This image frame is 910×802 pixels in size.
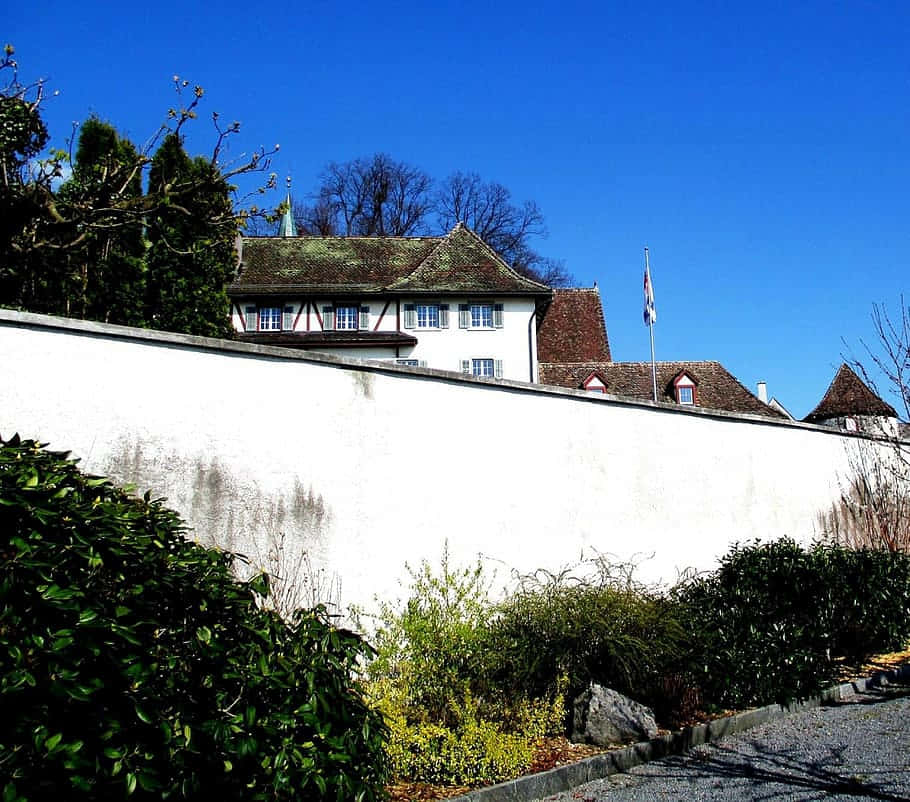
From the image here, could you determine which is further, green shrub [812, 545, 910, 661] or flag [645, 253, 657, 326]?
flag [645, 253, 657, 326]

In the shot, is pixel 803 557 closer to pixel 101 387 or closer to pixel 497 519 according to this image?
pixel 497 519

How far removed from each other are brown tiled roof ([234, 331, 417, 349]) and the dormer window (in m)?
10.7

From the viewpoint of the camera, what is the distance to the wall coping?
5.25 metres

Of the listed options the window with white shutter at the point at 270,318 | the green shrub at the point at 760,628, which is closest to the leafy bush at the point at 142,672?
the green shrub at the point at 760,628

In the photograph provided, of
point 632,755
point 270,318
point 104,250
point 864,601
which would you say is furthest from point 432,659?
point 270,318

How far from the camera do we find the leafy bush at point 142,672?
107 inches

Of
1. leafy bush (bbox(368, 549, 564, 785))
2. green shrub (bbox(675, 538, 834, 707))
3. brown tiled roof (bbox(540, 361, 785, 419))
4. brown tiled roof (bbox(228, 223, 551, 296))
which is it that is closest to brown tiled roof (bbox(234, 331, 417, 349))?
brown tiled roof (bbox(228, 223, 551, 296))

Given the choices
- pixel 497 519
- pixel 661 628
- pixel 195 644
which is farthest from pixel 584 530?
pixel 195 644

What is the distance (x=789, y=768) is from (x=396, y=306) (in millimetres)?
27840

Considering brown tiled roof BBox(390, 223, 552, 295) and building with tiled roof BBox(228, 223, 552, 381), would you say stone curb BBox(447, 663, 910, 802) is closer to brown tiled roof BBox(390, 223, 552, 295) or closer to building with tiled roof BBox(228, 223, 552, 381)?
building with tiled roof BBox(228, 223, 552, 381)

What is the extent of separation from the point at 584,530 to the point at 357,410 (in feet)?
9.19

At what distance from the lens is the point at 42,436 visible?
513 cm

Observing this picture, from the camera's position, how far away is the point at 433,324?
32.2m

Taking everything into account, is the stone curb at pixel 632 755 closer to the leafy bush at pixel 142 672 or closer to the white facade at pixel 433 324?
the leafy bush at pixel 142 672
